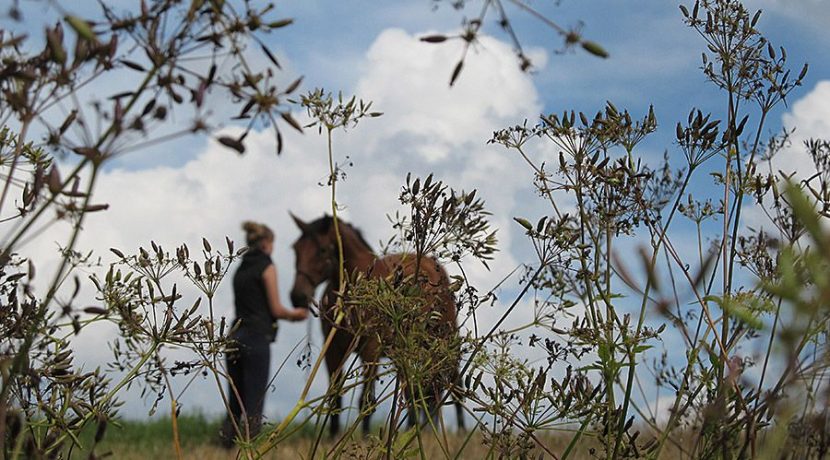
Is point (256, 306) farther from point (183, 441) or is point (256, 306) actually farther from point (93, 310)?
point (93, 310)

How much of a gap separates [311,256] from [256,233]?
0.76 meters

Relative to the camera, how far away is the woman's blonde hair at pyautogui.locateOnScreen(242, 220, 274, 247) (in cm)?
1131

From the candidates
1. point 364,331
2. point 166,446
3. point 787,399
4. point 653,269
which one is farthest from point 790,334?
point 166,446

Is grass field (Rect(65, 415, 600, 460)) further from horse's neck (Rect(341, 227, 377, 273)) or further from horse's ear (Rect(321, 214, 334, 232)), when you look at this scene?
horse's ear (Rect(321, 214, 334, 232))

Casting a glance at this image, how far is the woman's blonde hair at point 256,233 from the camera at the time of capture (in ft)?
37.1

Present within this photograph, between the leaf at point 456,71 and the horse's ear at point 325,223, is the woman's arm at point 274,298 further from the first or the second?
the leaf at point 456,71

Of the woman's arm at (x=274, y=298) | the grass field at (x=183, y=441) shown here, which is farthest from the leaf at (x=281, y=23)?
the woman's arm at (x=274, y=298)

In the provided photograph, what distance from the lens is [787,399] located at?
151cm

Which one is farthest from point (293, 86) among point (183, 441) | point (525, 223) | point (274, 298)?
point (183, 441)

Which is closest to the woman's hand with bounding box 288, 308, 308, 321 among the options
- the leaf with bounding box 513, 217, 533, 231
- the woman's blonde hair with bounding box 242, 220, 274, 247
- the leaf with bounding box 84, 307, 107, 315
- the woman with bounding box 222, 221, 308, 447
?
the woman with bounding box 222, 221, 308, 447

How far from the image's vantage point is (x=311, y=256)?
1176 cm

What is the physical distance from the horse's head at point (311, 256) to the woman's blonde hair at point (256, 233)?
1.26 feet

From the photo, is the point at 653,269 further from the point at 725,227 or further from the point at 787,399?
the point at 725,227

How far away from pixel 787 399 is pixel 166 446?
9.99m
